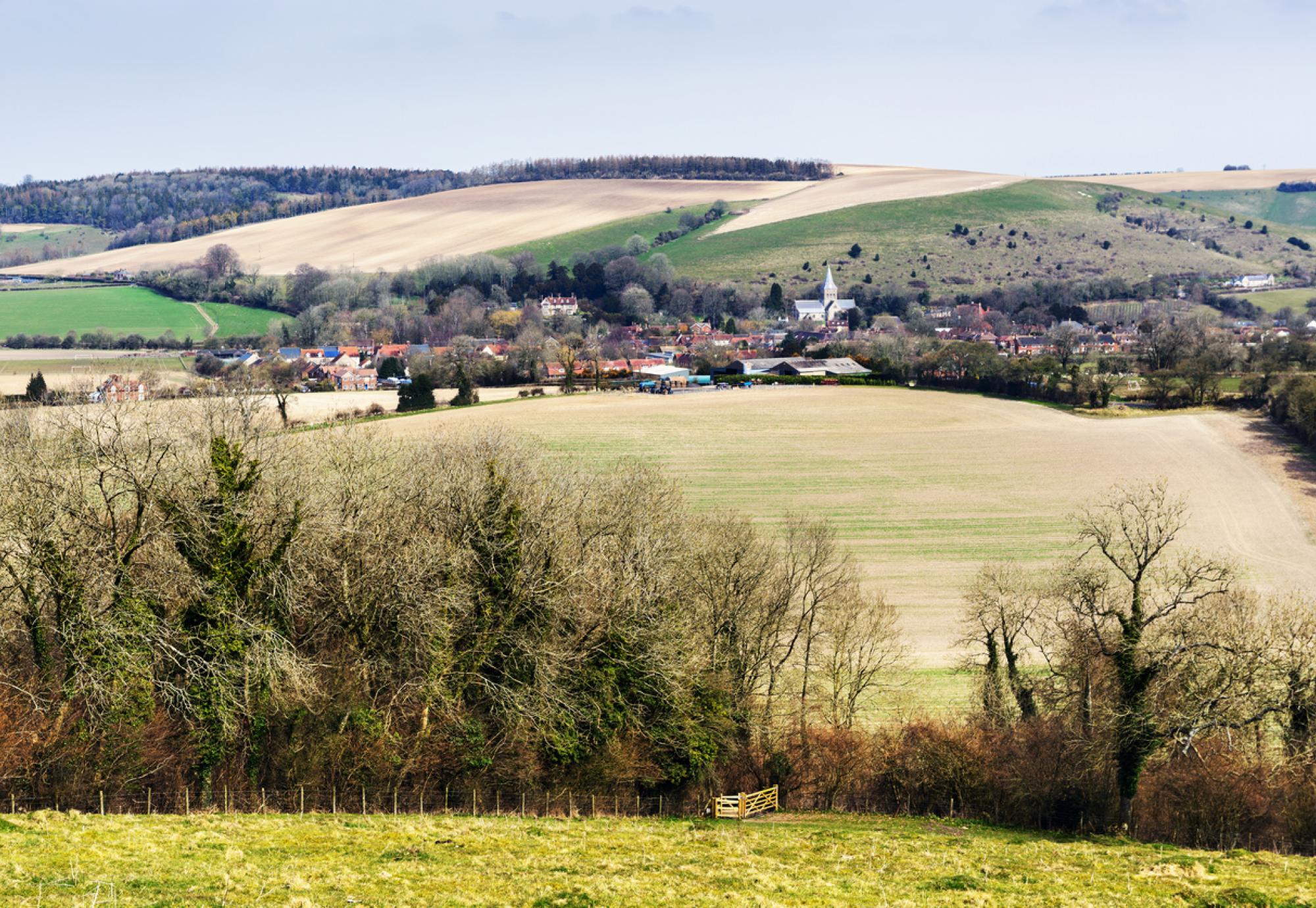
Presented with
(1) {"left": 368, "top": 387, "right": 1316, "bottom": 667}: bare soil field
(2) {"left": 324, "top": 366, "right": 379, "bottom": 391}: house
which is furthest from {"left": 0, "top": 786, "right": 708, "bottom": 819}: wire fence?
(2) {"left": 324, "top": 366, "right": 379, "bottom": 391}: house

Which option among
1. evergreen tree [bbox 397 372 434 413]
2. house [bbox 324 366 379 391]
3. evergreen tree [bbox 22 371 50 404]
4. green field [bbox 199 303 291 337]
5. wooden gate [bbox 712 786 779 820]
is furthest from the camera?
green field [bbox 199 303 291 337]

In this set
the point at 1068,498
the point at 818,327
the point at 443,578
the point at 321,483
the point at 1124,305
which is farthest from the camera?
the point at 1124,305

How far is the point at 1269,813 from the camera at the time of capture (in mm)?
27453

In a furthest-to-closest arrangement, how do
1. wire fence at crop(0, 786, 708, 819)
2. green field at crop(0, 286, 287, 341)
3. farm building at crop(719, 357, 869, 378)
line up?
green field at crop(0, 286, 287, 341) → farm building at crop(719, 357, 869, 378) → wire fence at crop(0, 786, 708, 819)

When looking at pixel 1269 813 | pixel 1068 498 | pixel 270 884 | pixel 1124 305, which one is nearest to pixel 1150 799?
pixel 1269 813

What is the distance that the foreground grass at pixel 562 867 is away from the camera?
690 inches

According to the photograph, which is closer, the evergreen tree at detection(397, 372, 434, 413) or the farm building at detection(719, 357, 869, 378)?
the evergreen tree at detection(397, 372, 434, 413)

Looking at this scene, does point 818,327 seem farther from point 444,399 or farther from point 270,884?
point 270,884

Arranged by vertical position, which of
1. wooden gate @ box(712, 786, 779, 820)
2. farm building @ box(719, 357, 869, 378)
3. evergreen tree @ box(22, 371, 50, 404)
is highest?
evergreen tree @ box(22, 371, 50, 404)

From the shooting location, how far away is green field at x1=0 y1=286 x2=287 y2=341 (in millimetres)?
171625

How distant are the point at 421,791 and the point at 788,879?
1204 cm

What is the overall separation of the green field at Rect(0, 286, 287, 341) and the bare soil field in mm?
95530

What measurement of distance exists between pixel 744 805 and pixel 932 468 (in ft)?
162

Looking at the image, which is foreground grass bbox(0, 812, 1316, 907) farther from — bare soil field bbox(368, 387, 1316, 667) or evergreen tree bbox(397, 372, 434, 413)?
evergreen tree bbox(397, 372, 434, 413)
